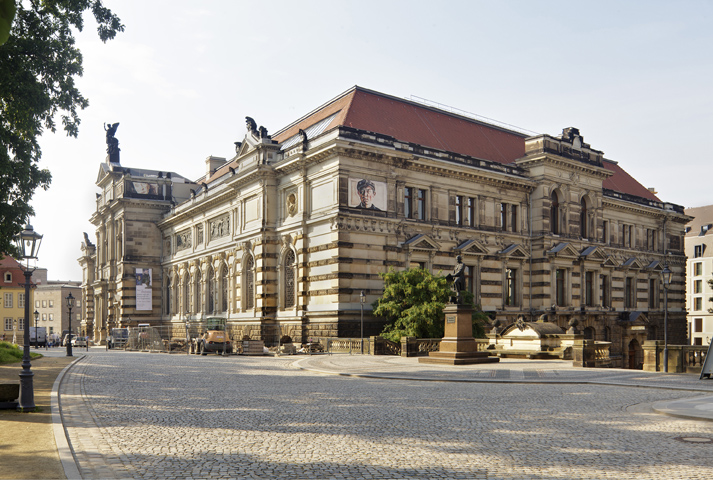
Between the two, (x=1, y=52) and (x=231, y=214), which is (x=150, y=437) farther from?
(x=231, y=214)

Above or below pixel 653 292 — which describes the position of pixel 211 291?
above

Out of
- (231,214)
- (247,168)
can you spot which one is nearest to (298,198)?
(247,168)

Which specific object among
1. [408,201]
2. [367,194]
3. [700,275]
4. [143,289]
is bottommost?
[143,289]

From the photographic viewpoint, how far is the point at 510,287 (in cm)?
4772

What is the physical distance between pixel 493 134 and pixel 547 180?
23.6 ft

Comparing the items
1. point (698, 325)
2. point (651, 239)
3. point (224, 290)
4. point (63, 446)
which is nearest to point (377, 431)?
point (63, 446)

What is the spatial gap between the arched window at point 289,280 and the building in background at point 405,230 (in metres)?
0.12

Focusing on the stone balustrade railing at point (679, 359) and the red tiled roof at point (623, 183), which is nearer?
the stone balustrade railing at point (679, 359)

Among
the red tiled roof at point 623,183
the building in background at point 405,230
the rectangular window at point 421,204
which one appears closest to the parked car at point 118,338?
the building in background at point 405,230

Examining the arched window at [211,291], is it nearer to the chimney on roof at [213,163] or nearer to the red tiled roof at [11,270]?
the chimney on roof at [213,163]

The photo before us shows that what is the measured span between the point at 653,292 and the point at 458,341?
39.9m

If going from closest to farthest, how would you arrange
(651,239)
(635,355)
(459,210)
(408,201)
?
1. (408,201)
2. (459,210)
3. (635,355)
4. (651,239)

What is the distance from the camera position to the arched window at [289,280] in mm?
43734

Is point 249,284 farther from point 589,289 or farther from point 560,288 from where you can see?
point 589,289
